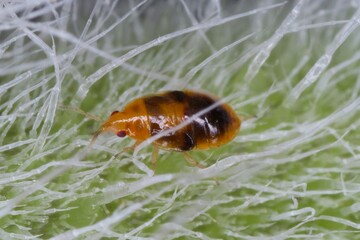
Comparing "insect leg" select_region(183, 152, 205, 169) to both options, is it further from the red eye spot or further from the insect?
the red eye spot

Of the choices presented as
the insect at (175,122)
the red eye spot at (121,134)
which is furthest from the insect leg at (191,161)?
the red eye spot at (121,134)

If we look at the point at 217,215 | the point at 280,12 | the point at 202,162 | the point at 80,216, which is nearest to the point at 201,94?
the point at 202,162

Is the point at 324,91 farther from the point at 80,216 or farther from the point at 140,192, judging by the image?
the point at 80,216

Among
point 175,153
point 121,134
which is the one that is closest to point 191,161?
point 175,153

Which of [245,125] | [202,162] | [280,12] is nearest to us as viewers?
[202,162]

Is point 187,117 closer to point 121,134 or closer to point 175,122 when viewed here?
point 175,122

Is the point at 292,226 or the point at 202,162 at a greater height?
the point at 202,162

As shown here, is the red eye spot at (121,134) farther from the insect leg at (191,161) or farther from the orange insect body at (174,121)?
the insect leg at (191,161)

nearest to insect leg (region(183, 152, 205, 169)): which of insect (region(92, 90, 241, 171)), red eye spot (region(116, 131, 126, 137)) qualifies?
insect (region(92, 90, 241, 171))
